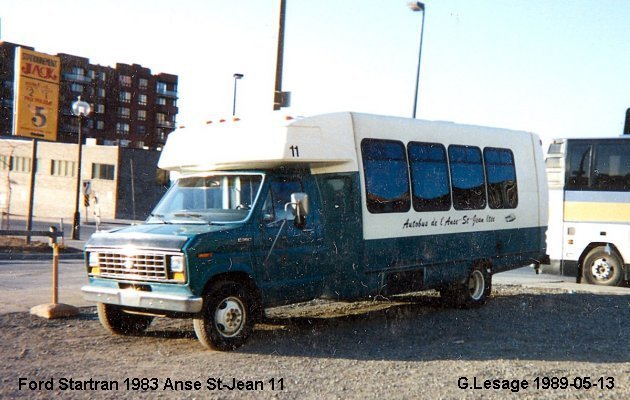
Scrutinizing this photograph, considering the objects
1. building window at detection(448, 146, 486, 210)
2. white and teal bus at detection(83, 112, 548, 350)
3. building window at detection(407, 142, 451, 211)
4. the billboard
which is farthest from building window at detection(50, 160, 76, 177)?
building window at detection(407, 142, 451, 211)

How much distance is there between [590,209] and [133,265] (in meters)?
12.2

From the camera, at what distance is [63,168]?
195 feet

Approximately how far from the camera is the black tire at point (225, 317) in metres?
8.04

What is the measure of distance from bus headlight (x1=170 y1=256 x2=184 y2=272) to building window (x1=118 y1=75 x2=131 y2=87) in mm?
103521

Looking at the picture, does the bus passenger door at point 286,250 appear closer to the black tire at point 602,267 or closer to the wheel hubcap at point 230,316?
the wheel hubcap at point 230,316

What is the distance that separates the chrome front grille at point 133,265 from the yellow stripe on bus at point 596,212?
1202 centimetres

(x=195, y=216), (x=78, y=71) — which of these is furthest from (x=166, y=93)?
(x=195, y=216)

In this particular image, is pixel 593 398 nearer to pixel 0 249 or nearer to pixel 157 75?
pixel 0 249

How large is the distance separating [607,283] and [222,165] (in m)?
11.3

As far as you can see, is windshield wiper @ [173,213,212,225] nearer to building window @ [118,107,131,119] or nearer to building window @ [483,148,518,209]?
building window @ [483,148,518,209]

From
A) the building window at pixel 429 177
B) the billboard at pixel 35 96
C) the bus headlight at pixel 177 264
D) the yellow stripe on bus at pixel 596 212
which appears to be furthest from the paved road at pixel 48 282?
the building window at pixel 429 177

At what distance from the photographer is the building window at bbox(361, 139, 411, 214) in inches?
400

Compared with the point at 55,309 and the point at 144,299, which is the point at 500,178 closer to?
the point at 144,299

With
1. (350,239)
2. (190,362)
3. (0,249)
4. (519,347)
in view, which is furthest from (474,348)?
(0,249)
